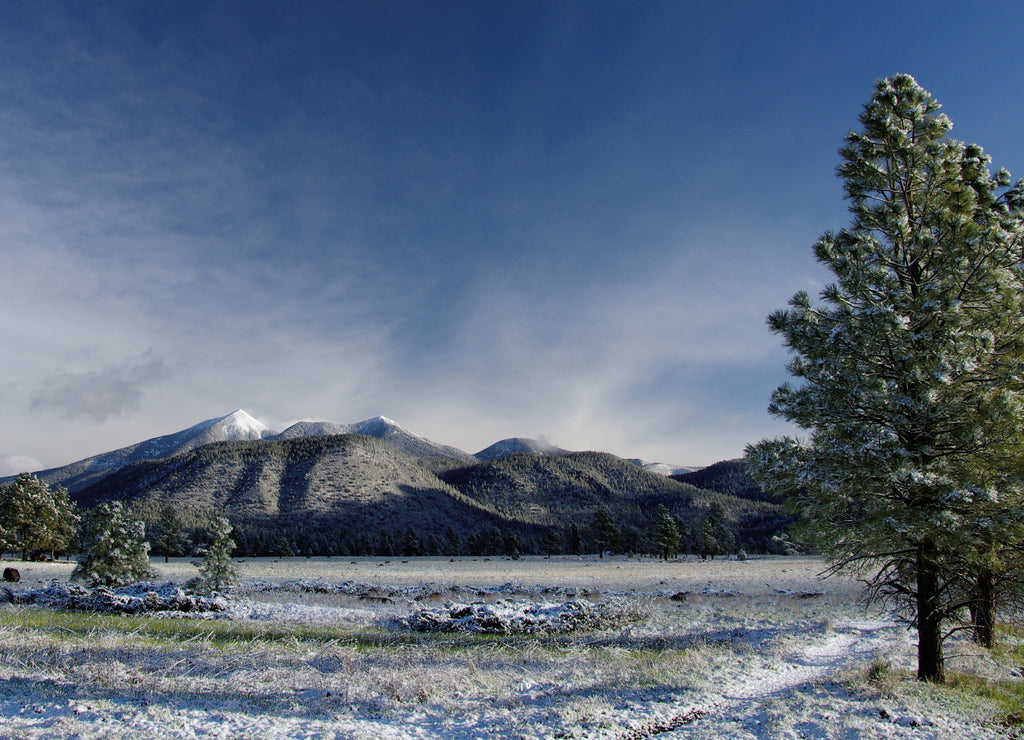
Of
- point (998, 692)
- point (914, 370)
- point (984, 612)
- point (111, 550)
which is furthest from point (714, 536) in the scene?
point (914, 370)

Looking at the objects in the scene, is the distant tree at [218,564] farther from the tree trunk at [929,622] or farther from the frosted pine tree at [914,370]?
the tree trunk at [929,622]

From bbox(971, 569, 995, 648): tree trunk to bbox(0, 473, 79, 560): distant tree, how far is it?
271ft

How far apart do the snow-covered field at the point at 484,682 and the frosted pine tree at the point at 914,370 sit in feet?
10.0

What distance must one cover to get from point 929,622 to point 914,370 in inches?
213

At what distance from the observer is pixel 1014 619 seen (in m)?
15.9

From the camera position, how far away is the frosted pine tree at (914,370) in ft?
33.4

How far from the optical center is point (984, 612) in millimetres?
14547

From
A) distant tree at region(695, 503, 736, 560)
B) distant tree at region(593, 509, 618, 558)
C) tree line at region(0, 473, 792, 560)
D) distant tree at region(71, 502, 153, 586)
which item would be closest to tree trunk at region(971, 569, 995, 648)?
tree line at region(0, 473, 792, 560)

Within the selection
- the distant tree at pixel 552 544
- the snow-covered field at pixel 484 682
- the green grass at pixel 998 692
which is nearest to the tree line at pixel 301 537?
the distant tree at pixel 552 544

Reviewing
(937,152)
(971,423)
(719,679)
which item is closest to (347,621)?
(719,679)

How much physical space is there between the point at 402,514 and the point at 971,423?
191m

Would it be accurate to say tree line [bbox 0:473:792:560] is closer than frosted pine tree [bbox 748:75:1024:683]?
No

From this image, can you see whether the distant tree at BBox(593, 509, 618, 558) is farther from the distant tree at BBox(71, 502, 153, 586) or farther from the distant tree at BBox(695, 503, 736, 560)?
the distant tree at BBox(71, 502, 153, 586)

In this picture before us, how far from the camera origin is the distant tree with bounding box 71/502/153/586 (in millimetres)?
32438
